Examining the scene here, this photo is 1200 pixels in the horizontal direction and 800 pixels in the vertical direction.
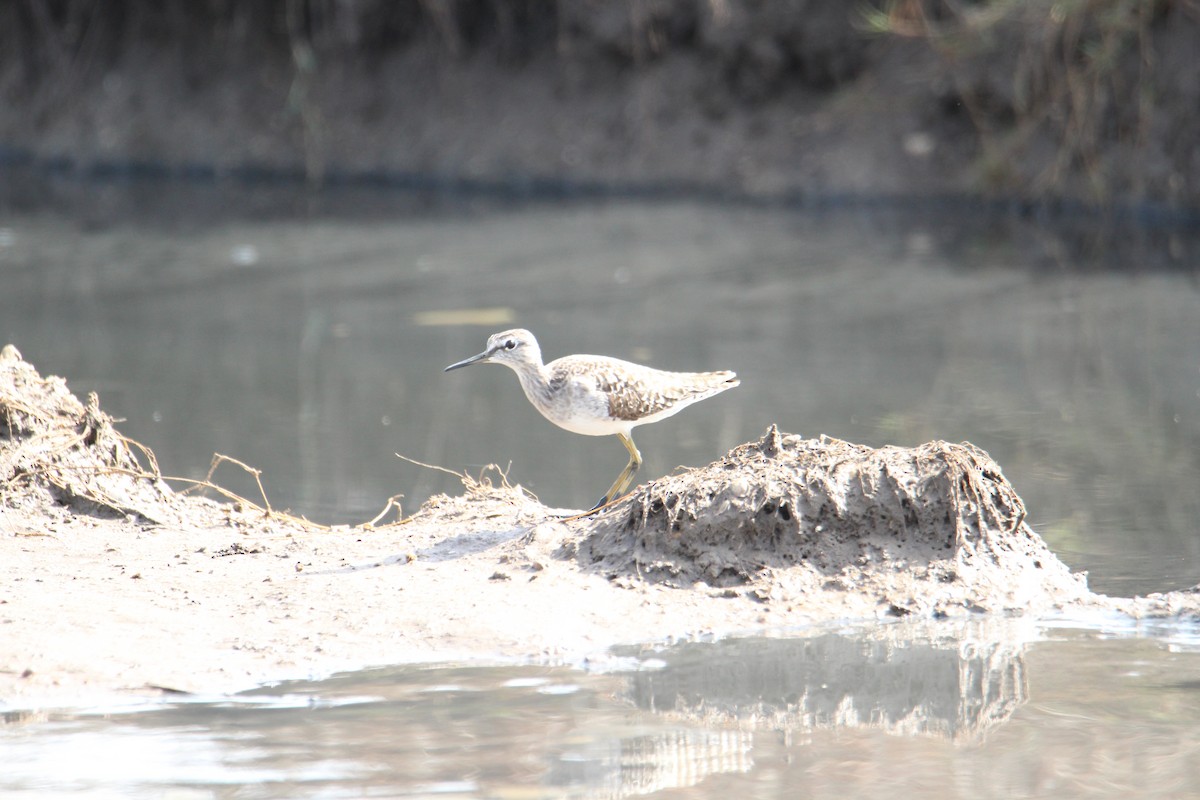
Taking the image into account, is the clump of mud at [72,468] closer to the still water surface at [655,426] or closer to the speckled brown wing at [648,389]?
the still water surface at [655,426]

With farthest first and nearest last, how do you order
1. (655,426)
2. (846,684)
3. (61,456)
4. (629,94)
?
(629,94)
(655,426)
(61,456)
(846,684)

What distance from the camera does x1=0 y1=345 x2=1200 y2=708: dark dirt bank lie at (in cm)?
509

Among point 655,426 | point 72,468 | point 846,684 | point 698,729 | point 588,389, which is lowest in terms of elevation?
point 698,729

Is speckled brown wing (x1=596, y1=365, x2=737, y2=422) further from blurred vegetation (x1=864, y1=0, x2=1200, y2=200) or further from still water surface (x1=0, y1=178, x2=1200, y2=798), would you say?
blurred vegetation (x1=864, y1=0, x2=1200, y2=200)

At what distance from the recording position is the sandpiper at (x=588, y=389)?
6.13 metres

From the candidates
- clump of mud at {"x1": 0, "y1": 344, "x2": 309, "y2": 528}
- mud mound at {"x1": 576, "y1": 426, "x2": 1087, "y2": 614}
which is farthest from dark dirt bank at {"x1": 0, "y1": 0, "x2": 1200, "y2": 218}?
clump of mud at {"x1": 0, "y1": 344, "x2": 309, "y2": 528}

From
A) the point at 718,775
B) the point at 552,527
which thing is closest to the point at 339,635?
the point at 552,527

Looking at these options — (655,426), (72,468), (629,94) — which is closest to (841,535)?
(655,426)

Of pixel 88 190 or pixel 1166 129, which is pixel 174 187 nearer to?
pixel 88 190

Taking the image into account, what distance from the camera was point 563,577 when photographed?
556 centimetres

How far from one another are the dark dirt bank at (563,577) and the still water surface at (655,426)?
0.72 ft

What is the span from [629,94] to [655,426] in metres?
10.5

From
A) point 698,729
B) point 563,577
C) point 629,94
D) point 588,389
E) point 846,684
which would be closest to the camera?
point 698,729

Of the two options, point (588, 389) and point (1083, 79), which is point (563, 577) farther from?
point (1083, 79)
